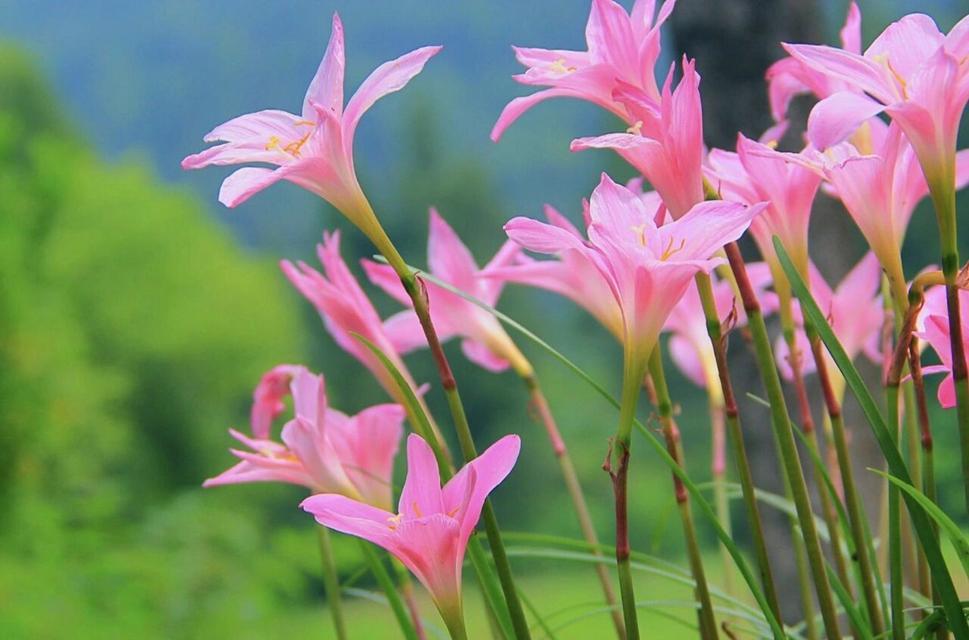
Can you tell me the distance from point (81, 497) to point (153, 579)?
12.8 inches

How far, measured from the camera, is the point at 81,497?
3000 millimetres

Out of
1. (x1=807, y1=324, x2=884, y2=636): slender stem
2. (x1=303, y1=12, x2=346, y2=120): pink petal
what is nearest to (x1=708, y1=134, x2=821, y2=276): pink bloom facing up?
(x1=807, y1=324, x2=884, y2=636): slender stem

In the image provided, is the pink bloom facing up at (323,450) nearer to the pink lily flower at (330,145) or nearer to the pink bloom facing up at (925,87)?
the pink lily flower at (330,145)

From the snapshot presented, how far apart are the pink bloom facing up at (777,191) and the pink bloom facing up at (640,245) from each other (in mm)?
73

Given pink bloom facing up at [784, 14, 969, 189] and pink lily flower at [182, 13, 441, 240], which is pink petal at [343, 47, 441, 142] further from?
pink bloom facing up at [784, 14, 969, 189]

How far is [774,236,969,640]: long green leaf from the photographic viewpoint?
0.32 m

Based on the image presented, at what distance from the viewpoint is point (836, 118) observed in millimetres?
290

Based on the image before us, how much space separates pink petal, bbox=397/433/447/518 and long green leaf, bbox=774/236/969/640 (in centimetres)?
12

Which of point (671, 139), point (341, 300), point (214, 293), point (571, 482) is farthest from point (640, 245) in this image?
point (214, 293)

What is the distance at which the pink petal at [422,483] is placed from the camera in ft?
1.09

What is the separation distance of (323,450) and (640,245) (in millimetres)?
168

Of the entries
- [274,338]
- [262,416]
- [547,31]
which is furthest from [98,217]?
[547,31]

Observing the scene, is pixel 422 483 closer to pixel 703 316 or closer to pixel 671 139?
pixel 671 139

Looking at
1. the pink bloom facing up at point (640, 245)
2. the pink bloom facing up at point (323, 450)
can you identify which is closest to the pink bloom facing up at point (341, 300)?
the pink bloom facing up at point (323, 450)
